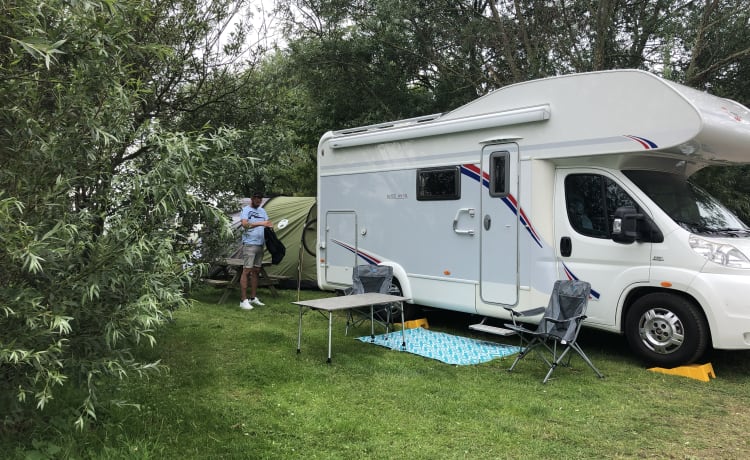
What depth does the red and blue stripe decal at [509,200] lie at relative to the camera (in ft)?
19.8

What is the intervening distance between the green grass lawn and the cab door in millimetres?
780

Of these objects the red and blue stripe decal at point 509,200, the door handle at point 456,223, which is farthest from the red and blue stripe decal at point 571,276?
Answer: the door handle at point 456,223

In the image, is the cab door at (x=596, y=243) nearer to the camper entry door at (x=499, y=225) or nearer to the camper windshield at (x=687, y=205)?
the camper windshield at (x=687, y=205)

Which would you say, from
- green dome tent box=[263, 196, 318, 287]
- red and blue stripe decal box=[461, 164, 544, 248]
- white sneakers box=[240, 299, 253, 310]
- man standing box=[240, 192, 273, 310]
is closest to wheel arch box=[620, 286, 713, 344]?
red and blue stripe decal box=[461, 164, 544, 248]

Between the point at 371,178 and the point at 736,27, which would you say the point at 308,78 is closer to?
the point at 371,178

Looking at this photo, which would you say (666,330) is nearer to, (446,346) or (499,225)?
(499,225)

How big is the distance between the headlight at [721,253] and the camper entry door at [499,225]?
1750 mm

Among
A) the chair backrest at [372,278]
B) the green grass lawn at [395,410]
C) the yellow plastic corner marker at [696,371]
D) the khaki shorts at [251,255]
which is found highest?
the khaki shorts at [251,255]

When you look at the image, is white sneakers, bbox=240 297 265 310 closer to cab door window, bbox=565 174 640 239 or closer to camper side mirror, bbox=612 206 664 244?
cab door window, bbox=565 174 640 239

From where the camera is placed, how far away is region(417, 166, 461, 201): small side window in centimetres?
674

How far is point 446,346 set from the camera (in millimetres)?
6371

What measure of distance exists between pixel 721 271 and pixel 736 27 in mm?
4912

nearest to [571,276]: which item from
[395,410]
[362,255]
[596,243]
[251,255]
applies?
[596,243]

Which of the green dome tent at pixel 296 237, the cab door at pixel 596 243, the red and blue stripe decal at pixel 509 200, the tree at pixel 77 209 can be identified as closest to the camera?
the tree at pixel 77 209
